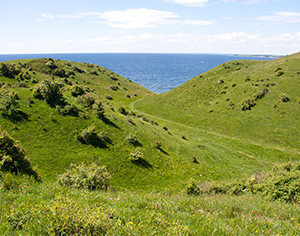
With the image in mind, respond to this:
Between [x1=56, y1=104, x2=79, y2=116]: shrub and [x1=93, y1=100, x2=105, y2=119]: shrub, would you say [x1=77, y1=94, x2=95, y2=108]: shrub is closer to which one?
[x1=93, y1=100, x2=105, y2=119]: shrub

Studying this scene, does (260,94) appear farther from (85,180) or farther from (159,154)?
(85,180)

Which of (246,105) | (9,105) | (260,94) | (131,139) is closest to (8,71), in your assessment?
(9,105)

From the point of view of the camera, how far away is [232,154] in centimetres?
4241

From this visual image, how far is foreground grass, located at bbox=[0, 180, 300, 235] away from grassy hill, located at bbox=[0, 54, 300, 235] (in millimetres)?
43

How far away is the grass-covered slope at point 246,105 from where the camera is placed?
173ft

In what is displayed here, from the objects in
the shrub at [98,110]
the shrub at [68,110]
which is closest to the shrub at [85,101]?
the shrub at [98,110]

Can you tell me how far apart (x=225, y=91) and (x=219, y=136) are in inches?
1341

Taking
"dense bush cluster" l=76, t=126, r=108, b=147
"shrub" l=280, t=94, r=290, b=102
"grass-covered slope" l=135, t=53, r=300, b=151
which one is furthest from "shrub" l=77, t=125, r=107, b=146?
"shrub" l=280, t=94, r=290, b=102

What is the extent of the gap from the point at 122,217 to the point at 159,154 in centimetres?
2563

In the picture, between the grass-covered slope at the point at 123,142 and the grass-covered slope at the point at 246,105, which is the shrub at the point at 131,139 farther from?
the grass-covered slope at the point at 246,105

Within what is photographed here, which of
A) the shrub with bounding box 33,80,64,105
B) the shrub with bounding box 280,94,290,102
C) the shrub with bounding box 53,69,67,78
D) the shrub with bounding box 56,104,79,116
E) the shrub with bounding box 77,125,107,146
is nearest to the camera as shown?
the shrub with bounding box 77,125,107,146

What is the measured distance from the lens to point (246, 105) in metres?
64.4

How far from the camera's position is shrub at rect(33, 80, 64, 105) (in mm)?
31875

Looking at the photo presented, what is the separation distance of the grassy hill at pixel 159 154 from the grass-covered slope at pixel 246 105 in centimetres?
33
